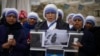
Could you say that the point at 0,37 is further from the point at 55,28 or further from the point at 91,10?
the point at 91,10

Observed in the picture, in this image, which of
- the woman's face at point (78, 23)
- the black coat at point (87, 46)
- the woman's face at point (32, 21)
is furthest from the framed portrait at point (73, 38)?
the woman's face at point (32, 21)

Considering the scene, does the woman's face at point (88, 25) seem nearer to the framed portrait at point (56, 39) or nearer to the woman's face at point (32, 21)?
the woman's face at point (32, 21)

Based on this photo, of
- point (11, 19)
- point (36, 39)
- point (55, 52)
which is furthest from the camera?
point (11, 19)

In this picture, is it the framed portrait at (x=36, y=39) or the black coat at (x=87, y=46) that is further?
the black coat at (x=87, y=46)

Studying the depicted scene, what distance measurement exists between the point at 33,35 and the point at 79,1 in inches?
165

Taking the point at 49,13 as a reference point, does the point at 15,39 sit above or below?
below

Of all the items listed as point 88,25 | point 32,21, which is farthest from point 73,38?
point 32,21

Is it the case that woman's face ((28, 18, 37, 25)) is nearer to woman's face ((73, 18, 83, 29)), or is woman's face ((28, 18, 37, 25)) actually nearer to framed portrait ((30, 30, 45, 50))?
woman's face ((73, 18, 83, 29))

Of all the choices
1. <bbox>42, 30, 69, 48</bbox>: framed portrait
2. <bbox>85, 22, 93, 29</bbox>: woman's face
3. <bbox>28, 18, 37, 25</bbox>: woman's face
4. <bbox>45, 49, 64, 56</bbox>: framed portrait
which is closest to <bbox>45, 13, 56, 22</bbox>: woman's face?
<bbox>42, 30, 69, 48</bbox>: framed portrait

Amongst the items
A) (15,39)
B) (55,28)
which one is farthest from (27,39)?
(55,28)

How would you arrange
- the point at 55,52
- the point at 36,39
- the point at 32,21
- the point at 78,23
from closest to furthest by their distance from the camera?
1. the point at 55,52
2. the point at 36,39
3. the point at 78,23
4. the point at 32,21

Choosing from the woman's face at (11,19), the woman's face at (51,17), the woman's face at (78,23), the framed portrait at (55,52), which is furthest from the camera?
the woman's face at (78,23)

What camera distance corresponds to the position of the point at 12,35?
4352 mm

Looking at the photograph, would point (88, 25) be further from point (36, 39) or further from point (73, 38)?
point (36, 39)
